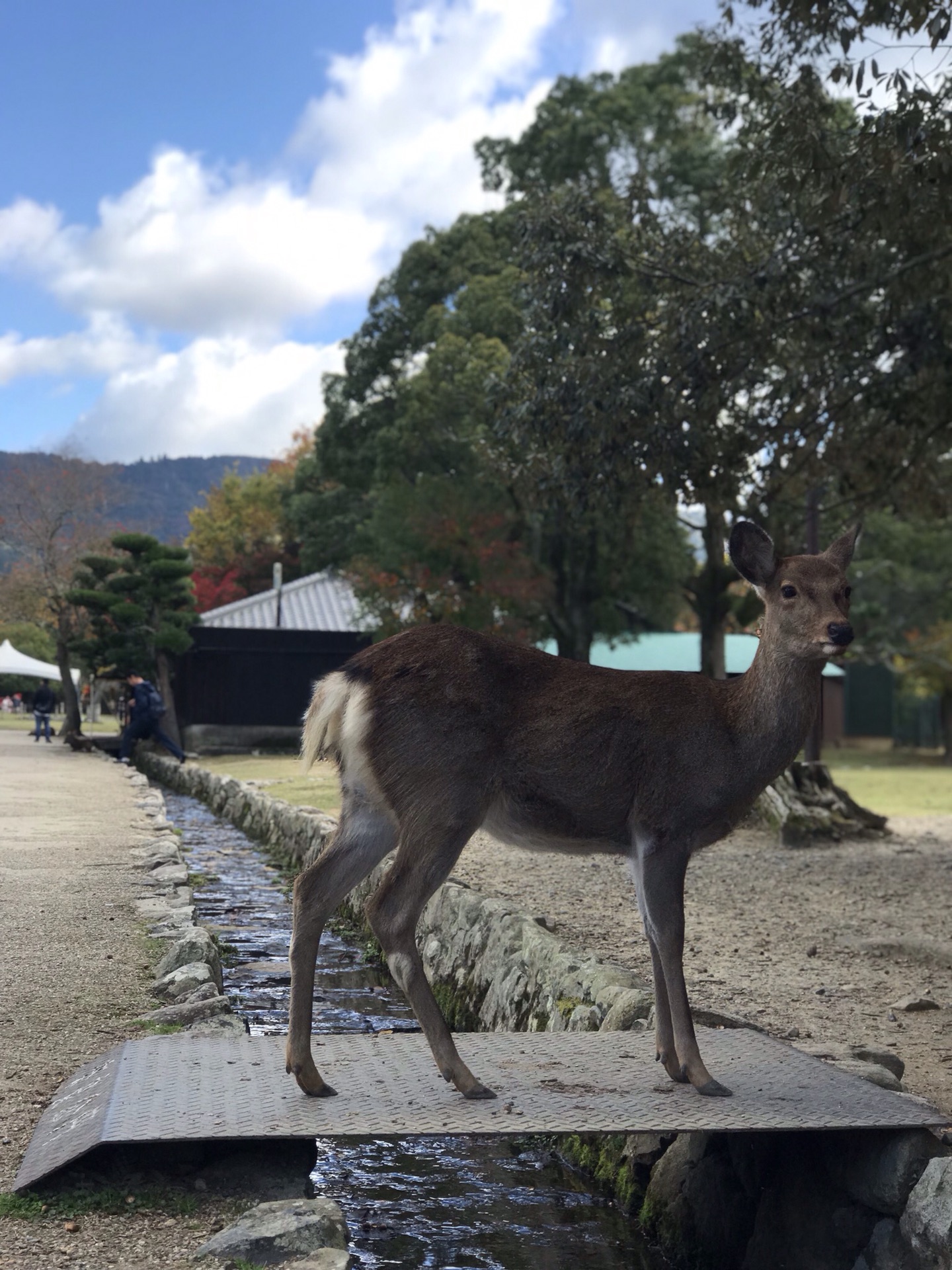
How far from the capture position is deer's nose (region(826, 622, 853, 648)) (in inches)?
165

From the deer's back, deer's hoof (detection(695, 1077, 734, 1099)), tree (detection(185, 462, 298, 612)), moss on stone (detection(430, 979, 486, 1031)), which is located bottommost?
moss on stone (detection(430, 979, 486, 1031))

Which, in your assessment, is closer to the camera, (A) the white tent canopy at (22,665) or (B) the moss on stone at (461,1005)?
(B) the moss on stone at (461,1005)

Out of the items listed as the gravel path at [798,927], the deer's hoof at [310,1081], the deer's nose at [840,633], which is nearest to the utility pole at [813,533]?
the gravel path at [798,927]

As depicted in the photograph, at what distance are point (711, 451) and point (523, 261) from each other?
2433 millimetres

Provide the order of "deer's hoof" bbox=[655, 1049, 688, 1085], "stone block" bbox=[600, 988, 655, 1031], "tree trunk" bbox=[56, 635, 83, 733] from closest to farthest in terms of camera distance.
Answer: "deer's hoof" bbox=[655, 1049, 688, 1085] → "stone block" bbox=[600, 988, 655, 1031] → "tree trunk" bbox=[56, 635, 83, 733]

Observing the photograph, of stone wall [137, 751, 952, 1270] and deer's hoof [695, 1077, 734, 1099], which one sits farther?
deer's hoof [695, 1077, 734, 1099]

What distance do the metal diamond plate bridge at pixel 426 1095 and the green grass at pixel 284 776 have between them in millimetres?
6101

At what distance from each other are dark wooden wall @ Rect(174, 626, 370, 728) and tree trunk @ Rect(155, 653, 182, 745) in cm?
144

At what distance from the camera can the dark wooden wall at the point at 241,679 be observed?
29.3 metres

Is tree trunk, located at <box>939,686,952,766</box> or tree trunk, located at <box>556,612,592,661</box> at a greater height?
tree trunk, located at <box>556,612,592,661</box>

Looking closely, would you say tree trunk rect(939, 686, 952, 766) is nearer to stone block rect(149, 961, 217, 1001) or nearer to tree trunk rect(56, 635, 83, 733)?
tree trunk rect(56, 635, 83, 733)

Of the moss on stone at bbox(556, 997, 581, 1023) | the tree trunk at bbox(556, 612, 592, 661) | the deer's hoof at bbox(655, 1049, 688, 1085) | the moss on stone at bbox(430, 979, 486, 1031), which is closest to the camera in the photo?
the deer's hoof at bbox(655, 1049, 688, 1085)

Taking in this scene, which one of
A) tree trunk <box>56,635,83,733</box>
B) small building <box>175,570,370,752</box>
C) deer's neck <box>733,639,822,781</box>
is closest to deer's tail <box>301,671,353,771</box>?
deer's neck <box>733,639,822,781</box>

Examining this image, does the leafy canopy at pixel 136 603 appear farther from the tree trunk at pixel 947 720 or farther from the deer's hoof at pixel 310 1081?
the deer's hoof at pixel 310 1081
